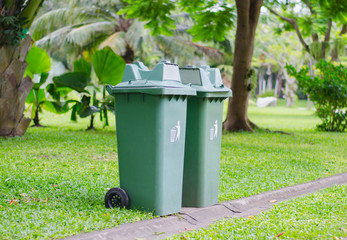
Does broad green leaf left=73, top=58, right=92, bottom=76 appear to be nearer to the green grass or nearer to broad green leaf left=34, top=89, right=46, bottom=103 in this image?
broad green leaf left=34, top=89, right=46, bottom=103

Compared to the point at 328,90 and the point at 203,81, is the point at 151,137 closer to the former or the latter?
the point at 203,81

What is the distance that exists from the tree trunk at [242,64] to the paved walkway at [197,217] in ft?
24.7

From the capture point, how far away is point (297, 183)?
6684mm

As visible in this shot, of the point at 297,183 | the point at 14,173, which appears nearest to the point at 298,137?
the point at 297,183

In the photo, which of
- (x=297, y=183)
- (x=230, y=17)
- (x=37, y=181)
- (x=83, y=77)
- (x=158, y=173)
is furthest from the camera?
(x=230, y=17)

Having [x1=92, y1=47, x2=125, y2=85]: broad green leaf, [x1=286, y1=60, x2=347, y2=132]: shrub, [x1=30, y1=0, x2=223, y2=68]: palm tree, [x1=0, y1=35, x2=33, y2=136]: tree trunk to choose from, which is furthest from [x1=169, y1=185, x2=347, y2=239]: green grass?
[x1=30, y1=0, x2=223, y2=68]: palm tree

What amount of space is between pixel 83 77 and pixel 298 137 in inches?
247

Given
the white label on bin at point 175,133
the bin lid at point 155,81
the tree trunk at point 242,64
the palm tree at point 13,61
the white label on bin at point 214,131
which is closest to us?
the bin lid at point 155,81

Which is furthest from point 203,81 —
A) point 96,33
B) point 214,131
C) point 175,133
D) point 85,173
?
point 96,33

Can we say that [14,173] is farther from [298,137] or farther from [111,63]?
[298,137]

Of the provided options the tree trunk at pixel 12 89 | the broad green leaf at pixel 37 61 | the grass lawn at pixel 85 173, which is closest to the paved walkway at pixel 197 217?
the grass lawn at pixel 85 173

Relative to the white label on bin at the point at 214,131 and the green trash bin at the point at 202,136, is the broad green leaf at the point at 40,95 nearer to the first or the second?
the green trash bin at the point at 202,136

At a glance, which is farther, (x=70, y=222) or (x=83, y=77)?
(x=83, y=77)

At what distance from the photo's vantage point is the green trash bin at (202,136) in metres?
4.96
